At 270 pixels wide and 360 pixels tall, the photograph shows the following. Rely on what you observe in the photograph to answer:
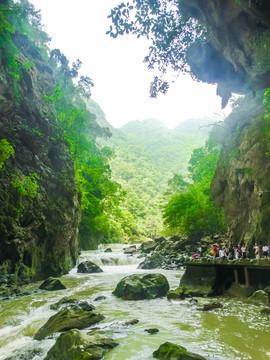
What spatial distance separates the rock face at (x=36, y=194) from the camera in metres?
14.3

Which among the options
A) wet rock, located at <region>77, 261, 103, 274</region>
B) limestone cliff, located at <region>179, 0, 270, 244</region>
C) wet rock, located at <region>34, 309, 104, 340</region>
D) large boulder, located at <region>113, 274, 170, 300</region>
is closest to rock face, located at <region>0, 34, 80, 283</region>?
wet rock, located at <region>77, 261, 103, 274</region>

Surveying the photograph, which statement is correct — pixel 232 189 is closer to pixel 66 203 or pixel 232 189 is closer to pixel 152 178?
pixel 66 203

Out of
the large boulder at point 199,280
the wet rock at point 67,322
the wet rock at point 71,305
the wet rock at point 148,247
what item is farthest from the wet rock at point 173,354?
the wet rock at point 148,247

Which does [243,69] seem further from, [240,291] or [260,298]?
[240,291]

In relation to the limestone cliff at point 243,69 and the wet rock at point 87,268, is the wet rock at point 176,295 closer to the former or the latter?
the limestone cliff at point 243,69

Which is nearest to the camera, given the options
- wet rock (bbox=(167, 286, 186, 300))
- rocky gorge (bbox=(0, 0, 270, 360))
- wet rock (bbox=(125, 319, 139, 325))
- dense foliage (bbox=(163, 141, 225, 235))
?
rocky gorge (bbox=(0, 0, 270, 360))

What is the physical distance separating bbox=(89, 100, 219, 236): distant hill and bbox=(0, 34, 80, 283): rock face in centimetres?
5190

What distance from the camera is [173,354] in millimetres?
5637

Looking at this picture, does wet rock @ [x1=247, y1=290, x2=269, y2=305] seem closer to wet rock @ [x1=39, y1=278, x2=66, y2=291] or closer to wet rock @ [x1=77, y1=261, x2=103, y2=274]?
wet rock @ [x1=39, y1=278, x2=66, y2=291]

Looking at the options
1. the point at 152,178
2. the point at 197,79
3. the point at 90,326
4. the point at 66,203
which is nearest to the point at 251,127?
the point at 197,79

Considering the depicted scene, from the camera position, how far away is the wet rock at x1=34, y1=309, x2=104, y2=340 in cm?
769

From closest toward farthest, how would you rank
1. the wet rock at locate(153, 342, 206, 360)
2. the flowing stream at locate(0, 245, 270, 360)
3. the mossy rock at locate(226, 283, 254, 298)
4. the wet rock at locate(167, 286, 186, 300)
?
the wet rock at locate(153, 342, 206, 360) → the flowing stream at locate(0, 245, 270, 360) → the wet rock at locate(167, 286, 186, 300) → the mossy rock at locate(226, 283, 254, 298)

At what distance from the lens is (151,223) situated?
74.6 metres

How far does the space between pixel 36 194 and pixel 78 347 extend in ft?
39.4
